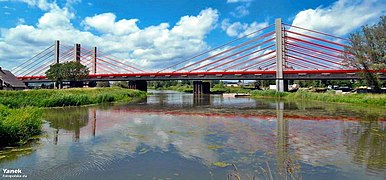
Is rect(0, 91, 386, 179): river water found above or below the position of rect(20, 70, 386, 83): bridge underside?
below

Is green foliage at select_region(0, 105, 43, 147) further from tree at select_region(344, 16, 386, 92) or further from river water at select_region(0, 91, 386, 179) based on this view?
tree at select_region(344, 16, 386, 92)

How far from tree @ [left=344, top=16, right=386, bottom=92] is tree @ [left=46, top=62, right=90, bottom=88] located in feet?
145

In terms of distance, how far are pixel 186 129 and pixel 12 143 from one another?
7.20 m

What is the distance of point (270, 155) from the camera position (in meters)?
8.36

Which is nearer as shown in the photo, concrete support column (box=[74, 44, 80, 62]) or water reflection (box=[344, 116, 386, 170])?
water reflection (box=[344, 116, 386, 170])

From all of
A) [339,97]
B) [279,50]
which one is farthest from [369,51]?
[279,50]

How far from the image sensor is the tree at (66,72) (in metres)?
48.9

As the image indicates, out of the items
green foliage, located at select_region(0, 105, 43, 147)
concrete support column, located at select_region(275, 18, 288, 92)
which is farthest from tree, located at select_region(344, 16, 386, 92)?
green foliage, located at select_region(0, 105, 43, 147)

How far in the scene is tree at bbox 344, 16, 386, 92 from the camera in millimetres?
33188

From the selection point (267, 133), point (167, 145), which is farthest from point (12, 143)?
point (267, 133)

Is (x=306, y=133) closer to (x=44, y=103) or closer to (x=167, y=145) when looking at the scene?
(x=167, y=145)

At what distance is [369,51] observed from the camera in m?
33.7

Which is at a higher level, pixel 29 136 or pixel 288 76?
pixel 288 76

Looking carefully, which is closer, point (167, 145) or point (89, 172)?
point (89, 172)
